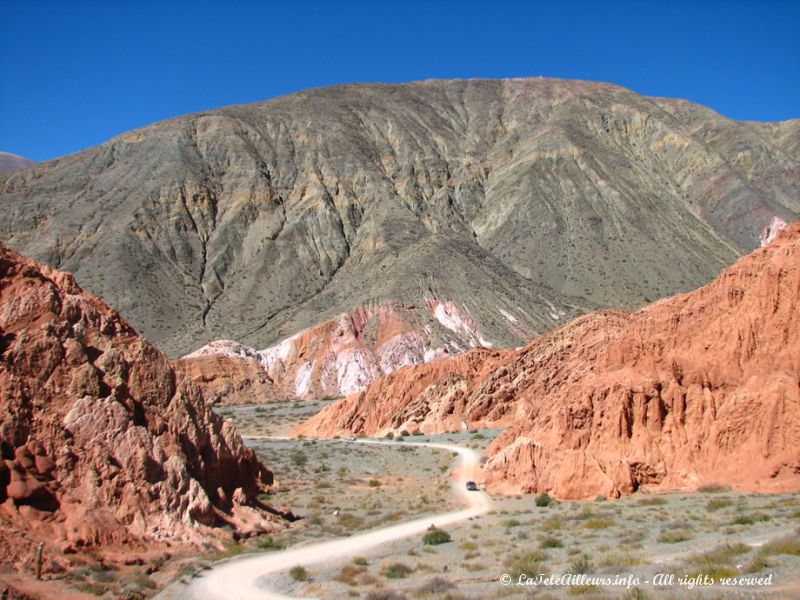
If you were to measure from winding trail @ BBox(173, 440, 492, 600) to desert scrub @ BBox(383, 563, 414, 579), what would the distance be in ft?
7.07

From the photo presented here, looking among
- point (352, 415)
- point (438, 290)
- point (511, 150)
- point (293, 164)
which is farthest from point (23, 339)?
point (511, 150)

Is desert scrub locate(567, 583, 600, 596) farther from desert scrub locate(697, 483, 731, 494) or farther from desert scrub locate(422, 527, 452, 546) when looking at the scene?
desert scrub locate(697, 483, 731, 494)

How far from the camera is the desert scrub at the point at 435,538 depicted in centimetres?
1783

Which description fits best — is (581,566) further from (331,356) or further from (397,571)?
(331,356)

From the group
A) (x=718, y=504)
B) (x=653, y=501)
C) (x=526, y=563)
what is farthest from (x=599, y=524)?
(x=526, y=563)

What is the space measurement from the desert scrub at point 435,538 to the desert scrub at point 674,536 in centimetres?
517

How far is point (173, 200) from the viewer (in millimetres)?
109125

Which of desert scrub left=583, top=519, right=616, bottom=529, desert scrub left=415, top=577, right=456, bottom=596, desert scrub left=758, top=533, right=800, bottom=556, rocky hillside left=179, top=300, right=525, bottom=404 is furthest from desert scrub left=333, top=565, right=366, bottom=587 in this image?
rocky hillside left=179, top=300, right=525, bottom=404

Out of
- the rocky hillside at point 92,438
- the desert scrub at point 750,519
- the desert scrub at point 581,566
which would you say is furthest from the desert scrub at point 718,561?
the rocky hillside at point 92,438

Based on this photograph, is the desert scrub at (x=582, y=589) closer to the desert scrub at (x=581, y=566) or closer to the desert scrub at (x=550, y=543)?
the desert scrub at (x=581, y=566)

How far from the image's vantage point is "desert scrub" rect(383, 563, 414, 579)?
47.6 feet

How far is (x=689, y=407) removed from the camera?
1022 inches

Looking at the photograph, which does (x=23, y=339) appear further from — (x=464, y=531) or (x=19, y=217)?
(x=19, y=217)

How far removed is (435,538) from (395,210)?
312 ft
